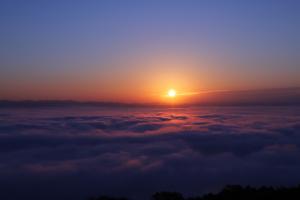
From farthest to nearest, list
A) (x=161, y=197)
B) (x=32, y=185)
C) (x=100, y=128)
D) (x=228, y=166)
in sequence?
(x=100, y=128), (x=228, y=166), (x=32, y=185), (x=161, y=197)

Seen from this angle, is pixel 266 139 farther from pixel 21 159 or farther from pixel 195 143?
pixel 21 159

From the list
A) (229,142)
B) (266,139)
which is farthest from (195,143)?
(266,139)

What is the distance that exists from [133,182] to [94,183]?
760 cm

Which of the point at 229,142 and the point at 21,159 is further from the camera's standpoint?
the point at 229,142

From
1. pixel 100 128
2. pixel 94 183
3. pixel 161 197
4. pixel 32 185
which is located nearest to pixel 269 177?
pixel 94 183

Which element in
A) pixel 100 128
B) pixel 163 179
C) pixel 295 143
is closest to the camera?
pixel 163 179

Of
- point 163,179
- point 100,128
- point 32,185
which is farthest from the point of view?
point 100,128

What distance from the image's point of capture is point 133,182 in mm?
75812

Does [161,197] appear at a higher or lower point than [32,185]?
higher

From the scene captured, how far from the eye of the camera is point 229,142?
118562 millimetres

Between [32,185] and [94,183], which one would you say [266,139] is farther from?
[32,185]

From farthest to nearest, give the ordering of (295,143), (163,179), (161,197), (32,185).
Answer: (295,143), (163,179), (32,185), (161,197)

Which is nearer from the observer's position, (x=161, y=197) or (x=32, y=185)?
(x=161, y=197)

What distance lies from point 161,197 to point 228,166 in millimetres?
50833
